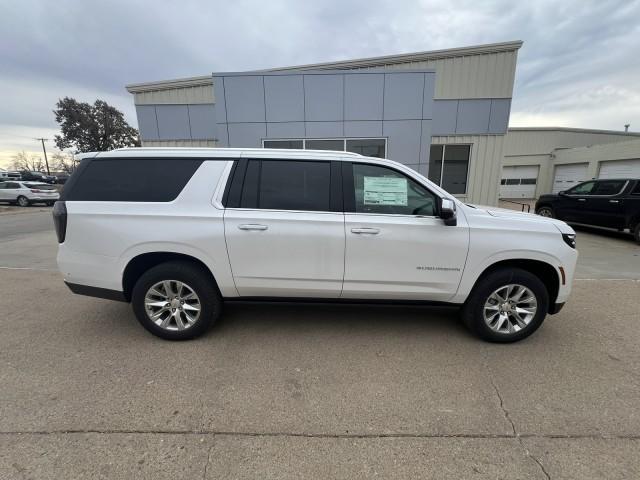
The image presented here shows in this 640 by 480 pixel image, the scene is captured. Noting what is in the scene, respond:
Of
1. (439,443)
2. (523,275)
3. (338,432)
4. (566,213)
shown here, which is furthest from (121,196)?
(566,213)

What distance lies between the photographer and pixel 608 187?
9273 millimetres

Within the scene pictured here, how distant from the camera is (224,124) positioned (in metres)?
9.82

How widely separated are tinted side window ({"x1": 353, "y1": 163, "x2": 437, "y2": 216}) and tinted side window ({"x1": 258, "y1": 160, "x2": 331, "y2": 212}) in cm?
33

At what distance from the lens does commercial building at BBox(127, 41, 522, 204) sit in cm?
952

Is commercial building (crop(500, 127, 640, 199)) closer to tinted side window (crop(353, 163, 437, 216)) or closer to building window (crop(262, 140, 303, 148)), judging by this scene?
building window (crop(262, 140, 303, 148))

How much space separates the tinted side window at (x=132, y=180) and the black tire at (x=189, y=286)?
714mm

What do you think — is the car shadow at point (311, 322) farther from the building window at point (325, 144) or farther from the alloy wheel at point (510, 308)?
the building window at point (325, 144)

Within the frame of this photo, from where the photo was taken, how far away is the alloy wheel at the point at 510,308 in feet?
10.4

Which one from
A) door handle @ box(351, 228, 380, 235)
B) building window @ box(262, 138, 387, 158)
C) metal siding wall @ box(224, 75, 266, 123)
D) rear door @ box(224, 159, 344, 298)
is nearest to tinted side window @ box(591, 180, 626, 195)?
building window @ box(262, 138, 387, 158)

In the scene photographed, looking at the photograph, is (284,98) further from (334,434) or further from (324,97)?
(334,434)

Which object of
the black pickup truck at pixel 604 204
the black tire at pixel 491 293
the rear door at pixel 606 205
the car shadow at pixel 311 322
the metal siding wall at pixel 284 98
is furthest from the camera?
the metal siding wall at pixel 284 98

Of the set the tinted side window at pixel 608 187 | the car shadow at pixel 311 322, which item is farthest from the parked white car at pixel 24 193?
the tinted side window at pixel 608 187

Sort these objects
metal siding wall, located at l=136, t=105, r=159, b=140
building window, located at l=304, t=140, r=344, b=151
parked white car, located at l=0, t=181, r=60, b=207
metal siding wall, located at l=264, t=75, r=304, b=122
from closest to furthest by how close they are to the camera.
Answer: metal siding wall, located at l=264, t=75, r=304, b=122, building window, located at l=304, t=140, r=344, b=151, metal siding wall, located at l=136, t=105, r=159, b=140, parked white car, located at l=0, t=181, r=60, b=207

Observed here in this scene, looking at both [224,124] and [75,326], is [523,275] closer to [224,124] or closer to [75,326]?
[75,326]
